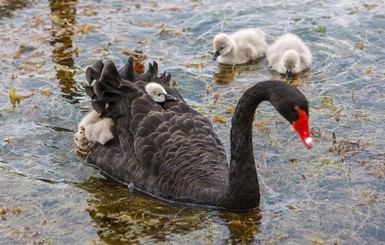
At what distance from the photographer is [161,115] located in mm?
6801

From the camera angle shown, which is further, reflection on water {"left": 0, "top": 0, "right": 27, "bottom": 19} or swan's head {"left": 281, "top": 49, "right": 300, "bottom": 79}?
reflection on water {"left": 0, "top": 0, "right": 27, "bottom": 19}

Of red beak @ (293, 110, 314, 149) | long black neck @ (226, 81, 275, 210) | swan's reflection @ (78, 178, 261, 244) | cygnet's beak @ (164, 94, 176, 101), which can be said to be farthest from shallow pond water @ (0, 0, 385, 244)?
cygnet's beak @ (164, 94, 176, 101)

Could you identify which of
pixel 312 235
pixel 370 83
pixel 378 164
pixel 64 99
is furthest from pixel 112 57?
pixel 312 235

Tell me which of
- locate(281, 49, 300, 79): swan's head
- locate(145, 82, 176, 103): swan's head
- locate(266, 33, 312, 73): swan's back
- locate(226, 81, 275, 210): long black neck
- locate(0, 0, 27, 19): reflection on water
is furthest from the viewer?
locate(0, 0, 27, 19): reflection on water

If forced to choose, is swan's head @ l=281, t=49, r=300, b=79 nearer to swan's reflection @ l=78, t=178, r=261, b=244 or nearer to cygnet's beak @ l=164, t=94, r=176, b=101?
cygnet's beak @ l=164, t=94, r=176, b=101

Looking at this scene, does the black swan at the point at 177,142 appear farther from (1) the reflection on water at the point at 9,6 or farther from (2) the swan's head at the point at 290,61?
(1) the reflection on water at the point at 9,6

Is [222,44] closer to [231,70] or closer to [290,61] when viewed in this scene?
→ [231,70]

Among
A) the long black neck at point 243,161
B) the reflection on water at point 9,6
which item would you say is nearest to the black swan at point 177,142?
the long black neck at point 243,161

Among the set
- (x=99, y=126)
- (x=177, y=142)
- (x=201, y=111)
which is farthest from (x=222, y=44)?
(x=177, y=142)

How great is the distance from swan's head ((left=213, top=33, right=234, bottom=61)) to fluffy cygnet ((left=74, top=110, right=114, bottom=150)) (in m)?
2.45

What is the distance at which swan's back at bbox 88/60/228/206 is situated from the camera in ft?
20.8

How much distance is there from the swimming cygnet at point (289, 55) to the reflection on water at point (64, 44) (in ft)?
7.84

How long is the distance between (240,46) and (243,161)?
12.2 ft

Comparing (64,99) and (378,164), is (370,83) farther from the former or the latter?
(64,99)
